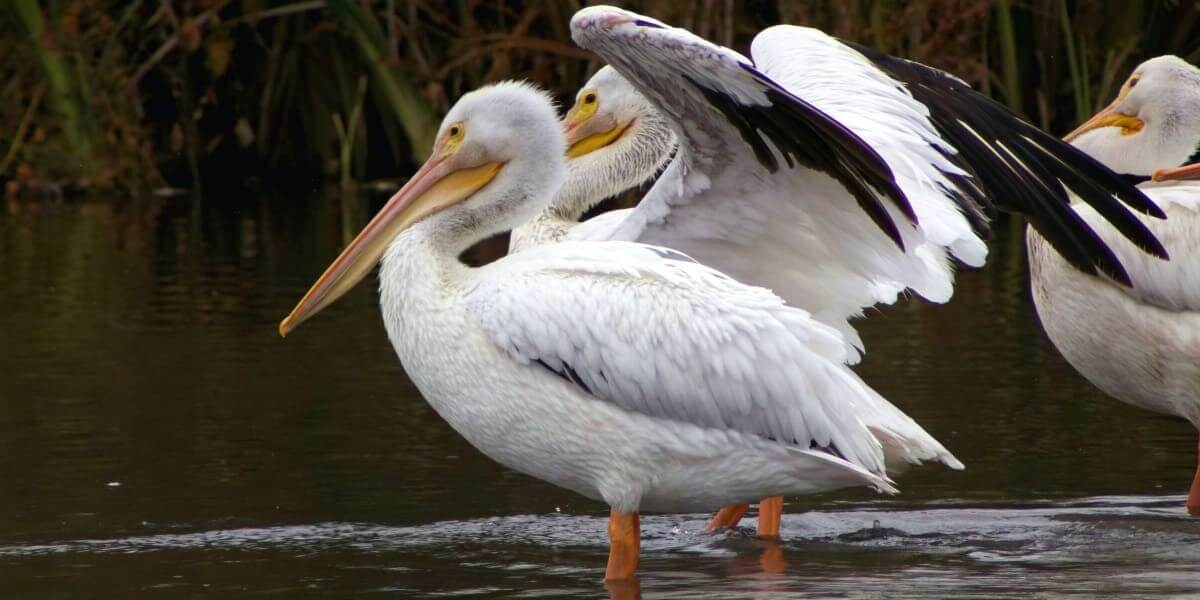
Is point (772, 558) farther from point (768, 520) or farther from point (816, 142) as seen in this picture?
point (816, 142)

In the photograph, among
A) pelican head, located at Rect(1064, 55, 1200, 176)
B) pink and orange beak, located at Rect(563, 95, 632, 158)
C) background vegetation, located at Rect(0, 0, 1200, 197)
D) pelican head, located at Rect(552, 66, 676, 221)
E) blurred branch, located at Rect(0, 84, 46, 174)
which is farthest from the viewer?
blurred branch, located at Rect(0, 84, 46, 174)

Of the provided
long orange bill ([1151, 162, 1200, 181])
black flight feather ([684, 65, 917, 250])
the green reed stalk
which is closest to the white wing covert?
black flight feather ([684, 65, 917, 250])

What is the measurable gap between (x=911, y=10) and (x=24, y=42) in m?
6.63

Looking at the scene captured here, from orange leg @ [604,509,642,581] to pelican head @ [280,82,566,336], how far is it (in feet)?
2.85

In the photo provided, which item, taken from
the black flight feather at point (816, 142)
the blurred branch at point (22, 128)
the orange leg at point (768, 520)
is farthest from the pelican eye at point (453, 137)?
the blurred branch at point (22, 128)

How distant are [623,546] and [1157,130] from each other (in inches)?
117

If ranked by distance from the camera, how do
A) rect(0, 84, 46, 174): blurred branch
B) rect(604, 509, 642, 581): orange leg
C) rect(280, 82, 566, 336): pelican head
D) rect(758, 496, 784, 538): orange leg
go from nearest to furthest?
Result: 1. rect(604, 509, 642, 581): orange leg
2. rect(280, 82, 566, 336): pelican head
3. rect(758, 496, 784, 538): orange leg
4. rect(0, 84, 46, 174): blurred branch

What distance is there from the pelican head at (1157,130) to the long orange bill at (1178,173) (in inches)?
27.9

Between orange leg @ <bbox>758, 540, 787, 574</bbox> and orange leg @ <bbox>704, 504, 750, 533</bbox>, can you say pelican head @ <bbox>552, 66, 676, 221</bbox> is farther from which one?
orange leg @ <bbox>758, 540, 787, 574</bbox>

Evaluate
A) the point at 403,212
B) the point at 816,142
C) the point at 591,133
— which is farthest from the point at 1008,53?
the point at 816,142

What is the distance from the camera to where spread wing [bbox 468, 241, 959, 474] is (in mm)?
5203

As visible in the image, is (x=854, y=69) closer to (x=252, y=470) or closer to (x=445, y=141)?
(x=445, y=141)

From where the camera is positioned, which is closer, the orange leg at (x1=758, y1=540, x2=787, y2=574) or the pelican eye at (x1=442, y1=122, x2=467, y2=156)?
the orange leg at (x1=758, y1=540, x2=787, y2=574)

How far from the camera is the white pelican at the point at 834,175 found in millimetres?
4914
